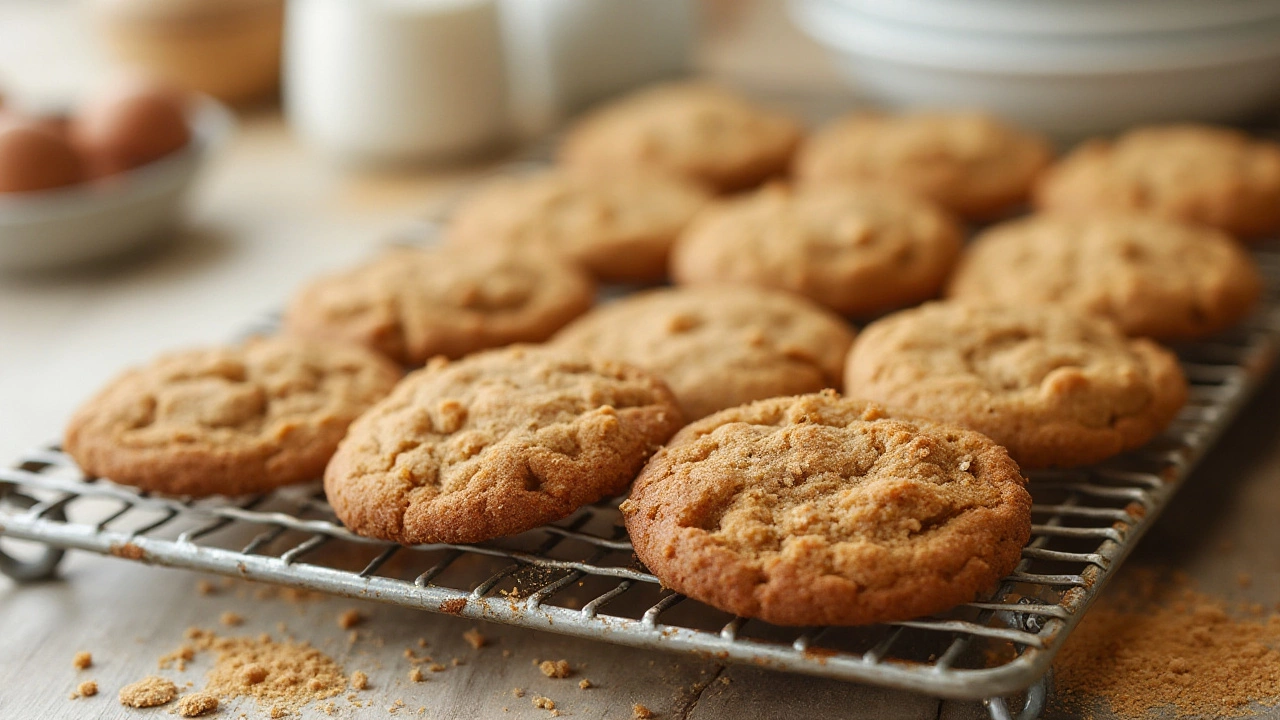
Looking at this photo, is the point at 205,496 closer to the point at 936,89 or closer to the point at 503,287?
the point at 503,287

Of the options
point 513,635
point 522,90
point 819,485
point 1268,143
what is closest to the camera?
point 819,485

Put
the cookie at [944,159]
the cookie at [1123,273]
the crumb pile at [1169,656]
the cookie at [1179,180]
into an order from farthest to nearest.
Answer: the cookie at [944,159], the cookie at [1179,180], the cookie at [1123,273], the crumb pile at [1169,656]

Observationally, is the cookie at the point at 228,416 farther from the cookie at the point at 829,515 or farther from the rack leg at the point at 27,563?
the cookie at the point at 829,515

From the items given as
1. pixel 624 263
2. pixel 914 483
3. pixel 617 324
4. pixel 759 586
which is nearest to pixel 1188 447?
pixel 914 483

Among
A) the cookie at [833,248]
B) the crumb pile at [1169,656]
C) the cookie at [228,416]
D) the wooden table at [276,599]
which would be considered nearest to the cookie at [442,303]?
the cookie at [228,416]

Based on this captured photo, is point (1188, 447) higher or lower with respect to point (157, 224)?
→ lower

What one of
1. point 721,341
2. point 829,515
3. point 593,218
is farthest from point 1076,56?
point 829,515
